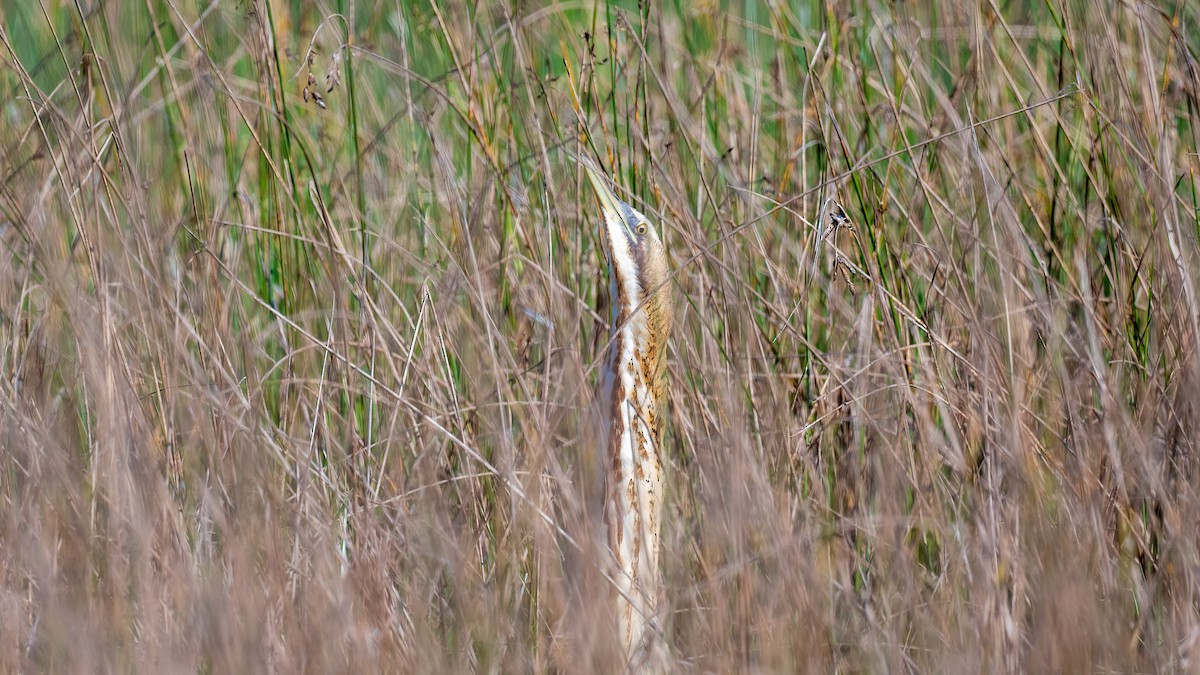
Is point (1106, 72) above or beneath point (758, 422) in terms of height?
above

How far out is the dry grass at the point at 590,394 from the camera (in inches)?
67.8

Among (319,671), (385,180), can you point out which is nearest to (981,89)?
(385,180)

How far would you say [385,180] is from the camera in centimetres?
297

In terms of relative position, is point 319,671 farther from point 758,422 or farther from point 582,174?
point 582,174

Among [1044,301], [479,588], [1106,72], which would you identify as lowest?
[479,588]

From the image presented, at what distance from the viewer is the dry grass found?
5.65ft

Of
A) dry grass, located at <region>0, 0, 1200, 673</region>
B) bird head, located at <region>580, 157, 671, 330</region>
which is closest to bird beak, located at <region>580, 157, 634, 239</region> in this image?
bird head, located at <region>580, 157, 671, 330</region>

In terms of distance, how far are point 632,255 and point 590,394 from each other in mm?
219

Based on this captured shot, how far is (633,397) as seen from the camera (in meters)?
2.01

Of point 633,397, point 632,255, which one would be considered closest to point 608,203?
point 632,255

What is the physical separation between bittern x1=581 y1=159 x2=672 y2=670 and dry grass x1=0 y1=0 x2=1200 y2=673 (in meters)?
0.07

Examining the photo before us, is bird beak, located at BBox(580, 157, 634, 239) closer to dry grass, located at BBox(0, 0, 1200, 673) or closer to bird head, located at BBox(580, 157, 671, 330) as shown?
bird head, located at BBox(580, 157, 671, 330)

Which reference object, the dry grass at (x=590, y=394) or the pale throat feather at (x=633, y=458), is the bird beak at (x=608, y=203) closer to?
the pale throat feather at (x=633, y=458)

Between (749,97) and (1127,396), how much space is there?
5.03 feet
